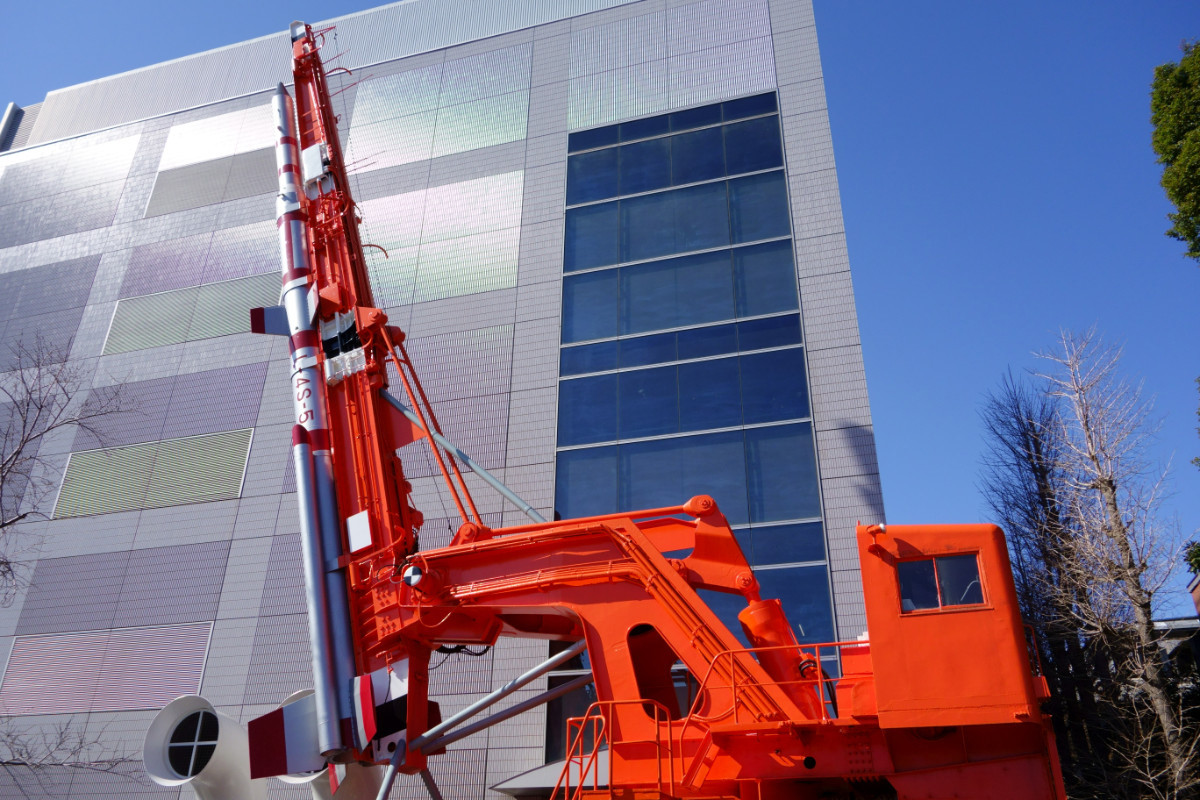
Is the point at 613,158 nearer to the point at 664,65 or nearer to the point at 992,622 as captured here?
the point at 664,65

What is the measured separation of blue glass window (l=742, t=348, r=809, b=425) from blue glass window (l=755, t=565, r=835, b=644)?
11.8 ft

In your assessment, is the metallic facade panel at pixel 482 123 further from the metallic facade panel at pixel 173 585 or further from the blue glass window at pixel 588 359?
the metallic facade panel at pixel 173 585

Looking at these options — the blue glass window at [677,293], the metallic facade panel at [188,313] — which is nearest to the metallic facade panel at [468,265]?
the blue glass window at [677,293]

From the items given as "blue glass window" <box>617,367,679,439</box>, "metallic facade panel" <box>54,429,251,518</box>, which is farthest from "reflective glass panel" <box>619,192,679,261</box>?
"metallic facade panel" <box>54,429,251,518</box>

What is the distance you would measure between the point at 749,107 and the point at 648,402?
9249 millimetres

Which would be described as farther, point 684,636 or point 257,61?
point 257,61

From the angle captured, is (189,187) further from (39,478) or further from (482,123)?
(482,123)

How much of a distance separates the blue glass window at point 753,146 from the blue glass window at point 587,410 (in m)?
7.02

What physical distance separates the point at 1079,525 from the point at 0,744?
89.9ft

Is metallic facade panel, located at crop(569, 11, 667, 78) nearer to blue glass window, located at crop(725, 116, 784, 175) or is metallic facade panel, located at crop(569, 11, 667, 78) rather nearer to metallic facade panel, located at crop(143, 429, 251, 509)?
blue glass window, located at crop(725, 116, 784, 175)

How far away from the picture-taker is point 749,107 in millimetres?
24500

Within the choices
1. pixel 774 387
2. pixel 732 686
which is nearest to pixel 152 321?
pixel 774 387

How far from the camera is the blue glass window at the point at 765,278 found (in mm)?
21531

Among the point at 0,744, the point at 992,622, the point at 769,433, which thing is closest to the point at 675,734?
the point at 992,622
